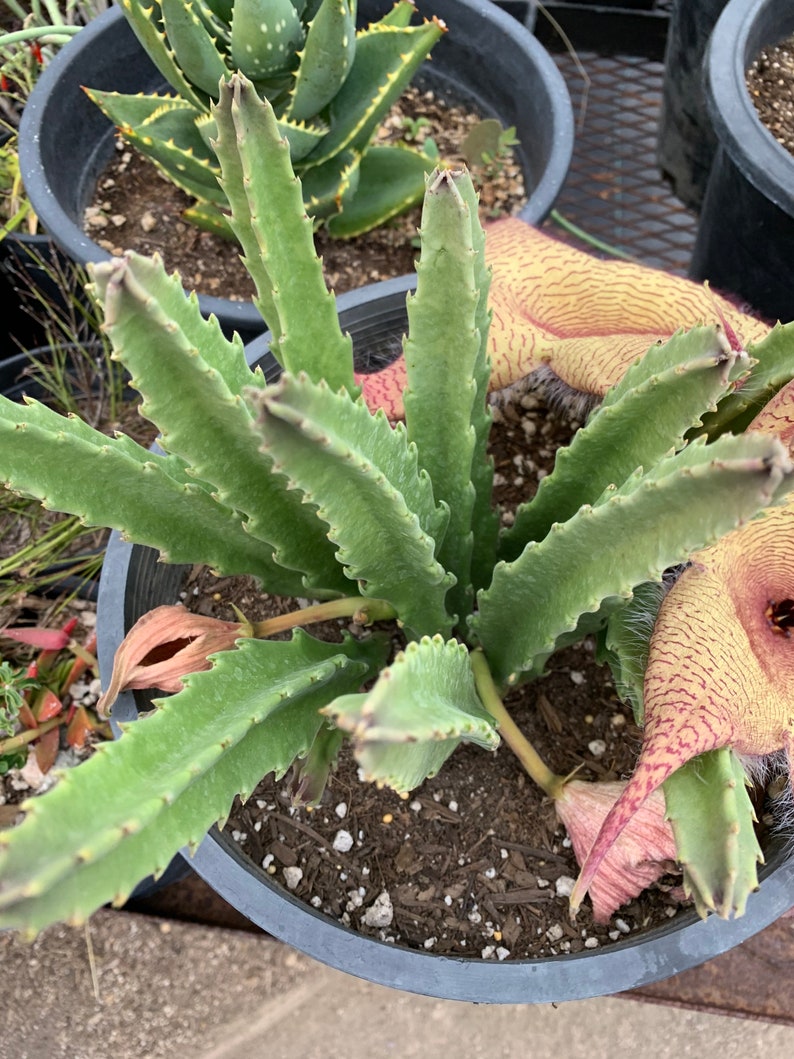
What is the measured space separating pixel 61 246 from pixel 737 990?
0.99 metres

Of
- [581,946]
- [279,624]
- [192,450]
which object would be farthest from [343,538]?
[581,946]

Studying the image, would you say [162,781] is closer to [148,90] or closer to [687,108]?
[148,90]

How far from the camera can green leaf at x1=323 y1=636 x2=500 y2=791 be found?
30 centimetres

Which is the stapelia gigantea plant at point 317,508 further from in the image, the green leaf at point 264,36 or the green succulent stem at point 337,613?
the green leaf at point 264,36

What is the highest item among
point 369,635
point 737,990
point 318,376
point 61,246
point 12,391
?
point 318,376

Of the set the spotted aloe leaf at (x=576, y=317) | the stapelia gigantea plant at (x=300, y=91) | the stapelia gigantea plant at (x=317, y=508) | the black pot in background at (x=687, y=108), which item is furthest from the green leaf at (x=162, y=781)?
the black pot in background at (x=687, y=108)

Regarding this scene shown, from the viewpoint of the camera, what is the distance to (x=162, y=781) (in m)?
0.36

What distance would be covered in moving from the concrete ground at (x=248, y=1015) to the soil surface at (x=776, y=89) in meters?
0.95

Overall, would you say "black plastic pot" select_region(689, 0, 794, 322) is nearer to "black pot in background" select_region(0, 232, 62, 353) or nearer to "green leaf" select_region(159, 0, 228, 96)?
"green leaf" select_region(159, 0, 228, 96)

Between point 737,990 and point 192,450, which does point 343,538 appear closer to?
point 192,450

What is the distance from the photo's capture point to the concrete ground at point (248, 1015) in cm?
92

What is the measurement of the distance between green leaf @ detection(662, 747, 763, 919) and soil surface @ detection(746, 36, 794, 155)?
77cm

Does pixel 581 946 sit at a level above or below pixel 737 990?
above

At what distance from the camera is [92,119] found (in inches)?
43.4
